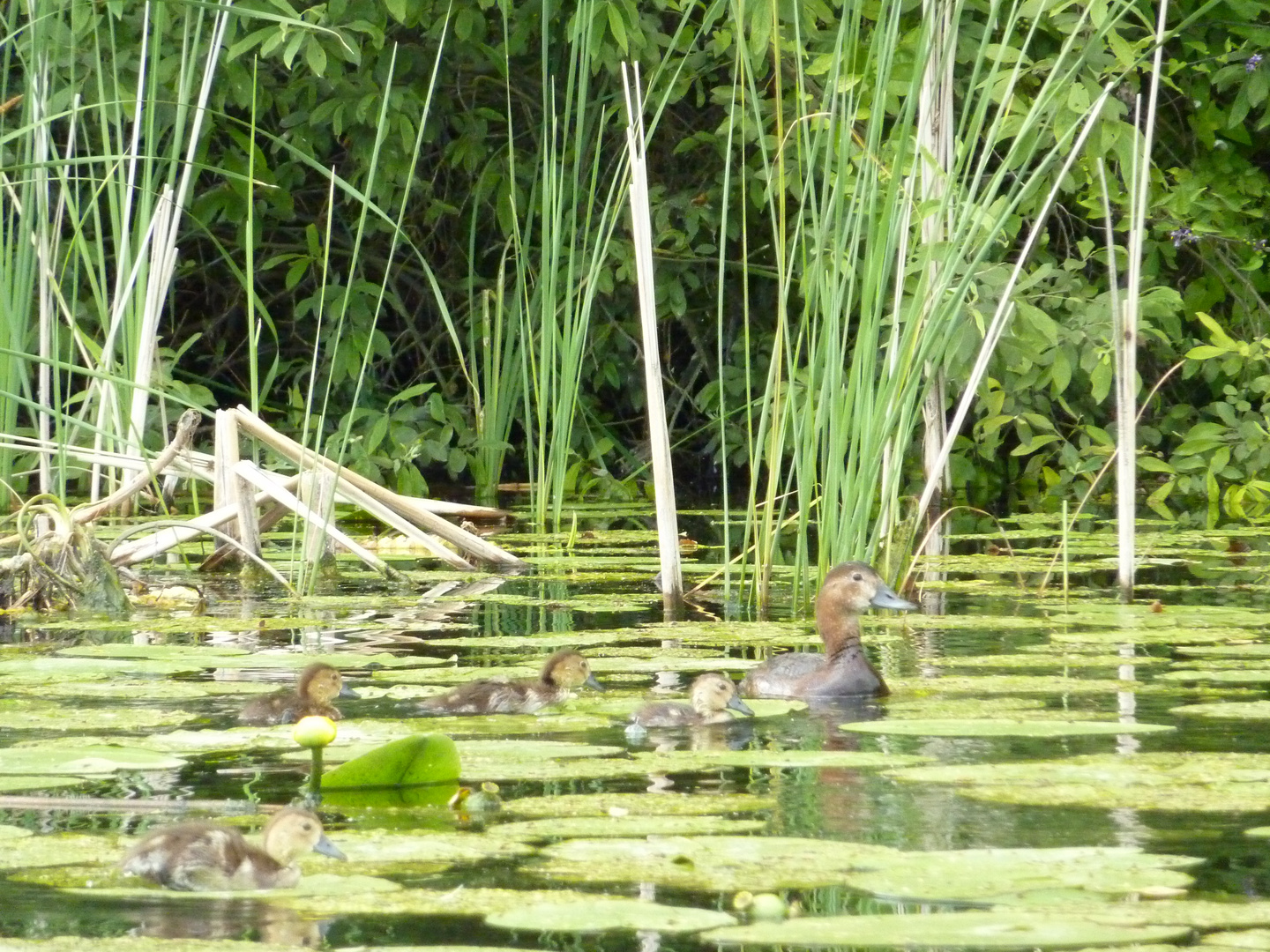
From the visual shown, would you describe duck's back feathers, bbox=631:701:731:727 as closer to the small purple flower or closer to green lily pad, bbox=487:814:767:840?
green lily pad, bbox=487:814:767:840

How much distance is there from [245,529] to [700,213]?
16.3 ft

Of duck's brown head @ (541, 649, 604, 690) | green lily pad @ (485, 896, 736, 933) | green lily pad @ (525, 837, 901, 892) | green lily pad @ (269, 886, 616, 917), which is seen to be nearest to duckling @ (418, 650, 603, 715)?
duck's brown head @ (541, 649, 604, 690)

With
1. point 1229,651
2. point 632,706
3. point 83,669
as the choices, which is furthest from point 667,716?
point 1229,651

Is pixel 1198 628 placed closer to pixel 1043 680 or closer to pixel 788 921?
pixel 1043 680

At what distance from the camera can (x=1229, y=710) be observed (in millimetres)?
3969

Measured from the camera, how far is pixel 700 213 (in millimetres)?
10844

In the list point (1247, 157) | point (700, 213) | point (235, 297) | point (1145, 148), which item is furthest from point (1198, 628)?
point (235, 297)

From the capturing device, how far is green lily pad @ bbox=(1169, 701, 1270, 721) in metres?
3.92

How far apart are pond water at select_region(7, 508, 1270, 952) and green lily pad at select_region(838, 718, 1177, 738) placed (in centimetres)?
1

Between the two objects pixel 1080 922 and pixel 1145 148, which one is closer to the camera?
pixel 1080 922

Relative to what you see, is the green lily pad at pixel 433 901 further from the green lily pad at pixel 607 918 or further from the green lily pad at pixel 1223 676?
the green lily pad at pixel 1223 676

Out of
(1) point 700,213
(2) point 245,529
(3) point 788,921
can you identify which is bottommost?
(3) point 788,921

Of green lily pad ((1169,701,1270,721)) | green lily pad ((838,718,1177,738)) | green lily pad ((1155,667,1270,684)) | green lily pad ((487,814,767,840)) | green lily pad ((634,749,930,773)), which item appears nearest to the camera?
green lily pad ((487,814,767,840))

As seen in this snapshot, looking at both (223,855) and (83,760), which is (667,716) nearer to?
(83,760)
